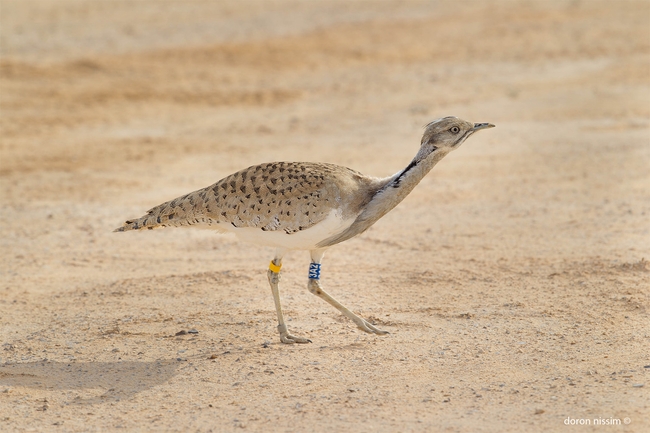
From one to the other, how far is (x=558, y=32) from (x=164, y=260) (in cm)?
1504

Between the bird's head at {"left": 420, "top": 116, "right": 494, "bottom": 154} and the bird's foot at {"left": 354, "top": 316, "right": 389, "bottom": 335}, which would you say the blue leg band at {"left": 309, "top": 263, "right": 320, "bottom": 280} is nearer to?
the bird's foot at {"left": 354, "top": 316, "right": 389, "bottom": 335}

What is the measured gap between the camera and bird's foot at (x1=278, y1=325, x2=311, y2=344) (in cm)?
630

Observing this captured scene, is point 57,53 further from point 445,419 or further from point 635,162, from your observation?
point 445,419

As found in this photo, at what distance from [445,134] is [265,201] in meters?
1.33

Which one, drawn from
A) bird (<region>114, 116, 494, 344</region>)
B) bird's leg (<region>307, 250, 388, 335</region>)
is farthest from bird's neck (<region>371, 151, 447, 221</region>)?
bird's leg (<region>307, 250, 388, 335</region>)

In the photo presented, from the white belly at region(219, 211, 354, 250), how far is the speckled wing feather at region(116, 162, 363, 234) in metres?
0.04

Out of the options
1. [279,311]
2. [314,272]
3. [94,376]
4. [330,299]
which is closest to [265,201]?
[314,272]

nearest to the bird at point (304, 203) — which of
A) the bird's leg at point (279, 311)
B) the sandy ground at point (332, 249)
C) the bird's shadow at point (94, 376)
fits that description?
the bird's leg at point (279, 311)

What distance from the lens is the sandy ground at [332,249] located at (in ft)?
17.9

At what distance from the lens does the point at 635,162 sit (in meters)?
11.0

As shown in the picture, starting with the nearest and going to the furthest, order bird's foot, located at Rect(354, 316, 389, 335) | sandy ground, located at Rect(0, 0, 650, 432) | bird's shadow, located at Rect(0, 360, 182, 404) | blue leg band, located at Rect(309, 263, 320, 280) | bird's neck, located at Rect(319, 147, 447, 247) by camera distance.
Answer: sandy ground, located at Rect(0, 0, 650, 432)
bird's shadow, located at Rect(0, 360, 182, 404)
bird's neck, located at Rect(319, 147, 447, 247)
bird's foot, located at Rect(354, 316, 389, 335)
blue leg band, located at Rect(309, 263, 320, 280)

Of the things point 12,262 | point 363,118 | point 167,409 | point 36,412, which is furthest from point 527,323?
point 363,118

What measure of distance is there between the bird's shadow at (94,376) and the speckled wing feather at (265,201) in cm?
105

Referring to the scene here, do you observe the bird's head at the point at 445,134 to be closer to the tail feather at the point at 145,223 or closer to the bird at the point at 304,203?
the bird at the point at 304,203
